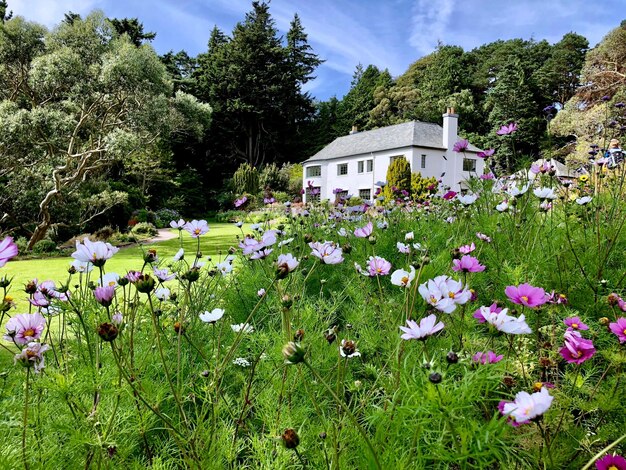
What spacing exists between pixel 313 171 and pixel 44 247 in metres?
19.7

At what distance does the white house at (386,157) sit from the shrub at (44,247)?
1313 centimetres

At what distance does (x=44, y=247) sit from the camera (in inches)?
365

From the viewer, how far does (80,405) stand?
1.04m

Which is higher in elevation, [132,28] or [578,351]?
[132,28]

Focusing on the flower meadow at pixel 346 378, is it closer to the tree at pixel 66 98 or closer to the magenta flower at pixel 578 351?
the magenta flower at pixel 578 351

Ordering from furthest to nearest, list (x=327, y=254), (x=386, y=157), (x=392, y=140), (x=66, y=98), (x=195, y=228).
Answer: (x=392, y=140), (x=386, y=157), (x=66, y=98), (x=195, y=228), (x=327, y=254)

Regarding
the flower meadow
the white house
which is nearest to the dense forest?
the flower meadow

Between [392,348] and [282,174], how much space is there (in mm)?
26251

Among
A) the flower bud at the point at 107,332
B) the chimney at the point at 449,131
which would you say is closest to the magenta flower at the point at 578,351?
the flower bud at the point at 107,332

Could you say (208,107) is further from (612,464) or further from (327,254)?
(612,464)

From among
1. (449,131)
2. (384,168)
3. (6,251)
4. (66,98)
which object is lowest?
(6,251)

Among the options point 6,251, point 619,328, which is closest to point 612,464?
point 619,328

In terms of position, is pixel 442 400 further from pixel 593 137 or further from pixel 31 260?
pixel 593 137

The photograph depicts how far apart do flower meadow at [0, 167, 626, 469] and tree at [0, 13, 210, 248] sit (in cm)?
892
